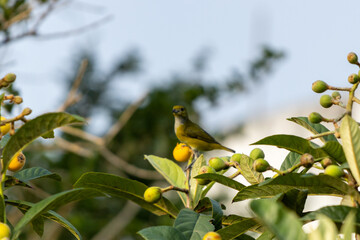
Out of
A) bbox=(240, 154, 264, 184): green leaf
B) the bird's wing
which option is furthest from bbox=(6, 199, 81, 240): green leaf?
the bird's wing

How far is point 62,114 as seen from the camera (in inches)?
40.4

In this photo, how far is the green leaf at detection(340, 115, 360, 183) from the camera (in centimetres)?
100

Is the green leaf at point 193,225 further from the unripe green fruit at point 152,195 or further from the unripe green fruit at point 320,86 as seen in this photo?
the unripe green fruit at point 320,86

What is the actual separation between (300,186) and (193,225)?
0.28m

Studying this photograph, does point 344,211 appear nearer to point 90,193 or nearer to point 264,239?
point 264,239

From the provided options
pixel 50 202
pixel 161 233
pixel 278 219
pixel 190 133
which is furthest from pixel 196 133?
pixel 278 219

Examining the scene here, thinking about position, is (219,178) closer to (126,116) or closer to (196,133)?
(196,133)

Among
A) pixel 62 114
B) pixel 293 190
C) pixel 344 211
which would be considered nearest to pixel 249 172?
pixel 293 190

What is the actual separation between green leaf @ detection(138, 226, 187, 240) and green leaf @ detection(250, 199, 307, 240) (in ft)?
1.29

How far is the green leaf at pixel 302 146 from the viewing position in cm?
115

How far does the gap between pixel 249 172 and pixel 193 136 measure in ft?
4.99

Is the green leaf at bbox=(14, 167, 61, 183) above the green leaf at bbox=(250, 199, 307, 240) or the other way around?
the other way around

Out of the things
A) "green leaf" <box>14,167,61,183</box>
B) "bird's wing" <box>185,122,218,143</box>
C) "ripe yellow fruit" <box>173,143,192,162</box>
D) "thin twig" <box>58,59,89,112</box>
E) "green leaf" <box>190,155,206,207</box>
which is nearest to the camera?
"green leaf" <box>14,167,61,183</box>

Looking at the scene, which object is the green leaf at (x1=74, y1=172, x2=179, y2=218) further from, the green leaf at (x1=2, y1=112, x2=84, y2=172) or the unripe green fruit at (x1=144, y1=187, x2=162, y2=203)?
the green leaf at (x1=2, y1=112, x2=84, y2=172)
